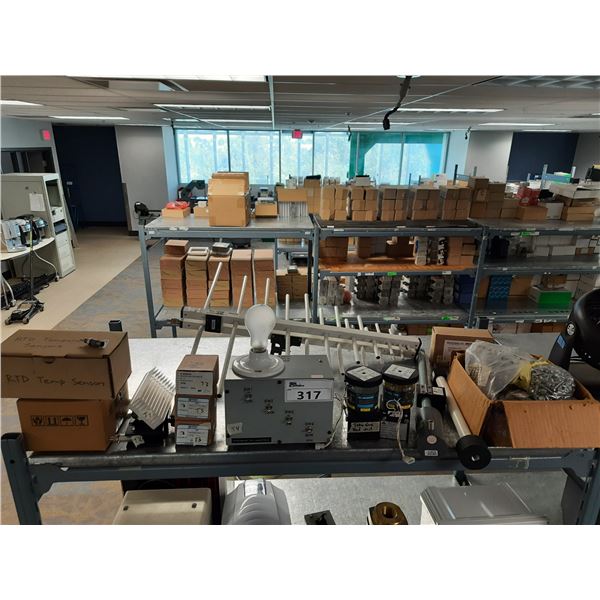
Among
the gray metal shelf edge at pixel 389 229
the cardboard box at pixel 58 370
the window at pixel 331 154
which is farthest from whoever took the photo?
the window at pixel 331 154

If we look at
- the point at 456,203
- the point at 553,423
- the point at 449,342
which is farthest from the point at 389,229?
the point at 553,423

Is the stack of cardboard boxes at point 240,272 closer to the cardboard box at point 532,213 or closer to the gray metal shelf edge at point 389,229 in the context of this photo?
the gray metal shelf edge at point 389,229

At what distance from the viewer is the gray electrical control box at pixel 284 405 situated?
1.19 meters

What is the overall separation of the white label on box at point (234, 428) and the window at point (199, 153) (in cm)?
1018

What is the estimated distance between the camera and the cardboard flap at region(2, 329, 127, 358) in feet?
3.90

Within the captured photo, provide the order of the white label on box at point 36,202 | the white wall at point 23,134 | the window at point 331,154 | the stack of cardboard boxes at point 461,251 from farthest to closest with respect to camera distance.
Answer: the window at point 331,154, the white wall at point 23,134, the white label on box at point 36,202, the stack of cardboard boxes at point 461,251

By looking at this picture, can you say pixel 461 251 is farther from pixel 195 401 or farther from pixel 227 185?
pixel 195 401

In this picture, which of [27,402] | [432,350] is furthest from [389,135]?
[27,402]

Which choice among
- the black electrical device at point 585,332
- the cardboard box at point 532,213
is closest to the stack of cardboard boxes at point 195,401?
the black electrical device at point 585,332

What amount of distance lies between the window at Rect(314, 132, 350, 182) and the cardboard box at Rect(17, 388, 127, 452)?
10.8 m

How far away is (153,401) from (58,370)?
30 cm

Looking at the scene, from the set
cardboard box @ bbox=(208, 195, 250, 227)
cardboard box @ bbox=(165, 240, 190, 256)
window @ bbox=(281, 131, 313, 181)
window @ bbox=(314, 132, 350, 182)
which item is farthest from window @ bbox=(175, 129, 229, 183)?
cardboard box @ bbox=(208, 195, 250, 227)

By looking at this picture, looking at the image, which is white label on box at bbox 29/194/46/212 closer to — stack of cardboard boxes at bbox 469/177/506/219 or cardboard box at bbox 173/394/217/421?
stack of cardboard boxes at bbox 469/177/506/219

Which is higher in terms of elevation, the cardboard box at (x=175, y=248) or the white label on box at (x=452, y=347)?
the white label on box at (x=452, y=347)
